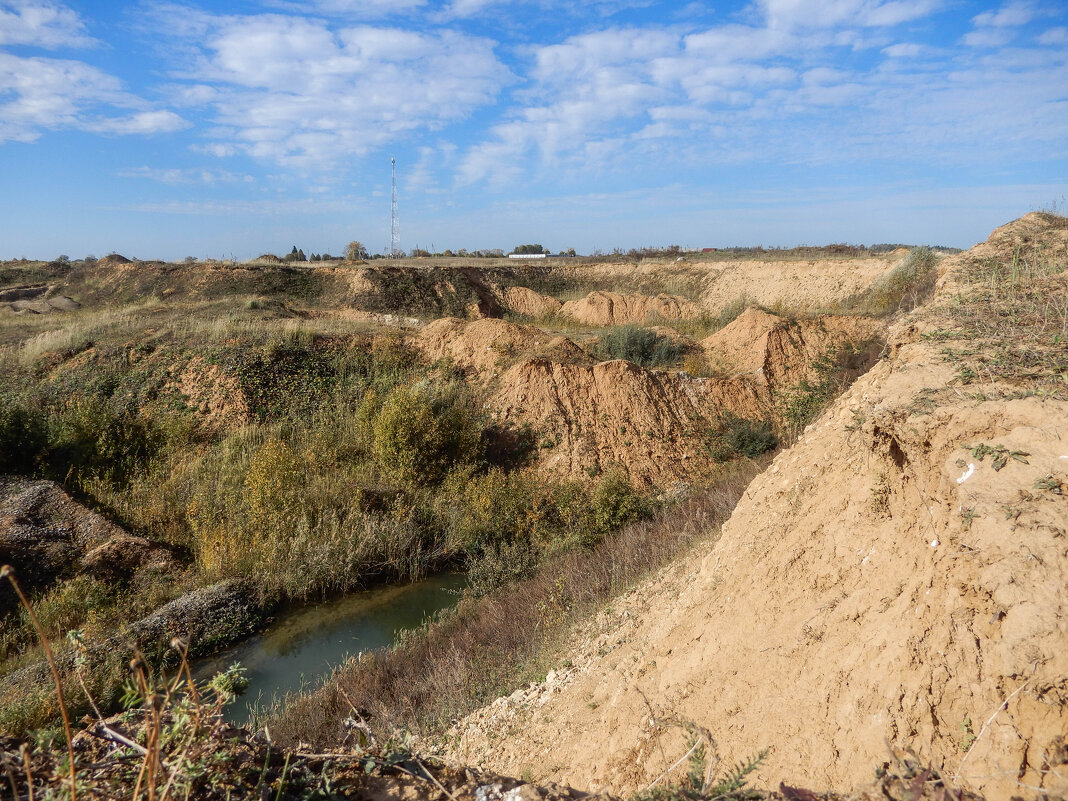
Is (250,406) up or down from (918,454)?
down

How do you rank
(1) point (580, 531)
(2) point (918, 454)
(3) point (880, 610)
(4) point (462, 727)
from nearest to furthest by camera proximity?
(3) point (880, 610), (2) point (918, 454), (4) point (462, 727), (1) point (580, 531)

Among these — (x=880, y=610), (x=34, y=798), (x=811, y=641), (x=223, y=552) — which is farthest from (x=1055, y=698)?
(x=223, y=552)

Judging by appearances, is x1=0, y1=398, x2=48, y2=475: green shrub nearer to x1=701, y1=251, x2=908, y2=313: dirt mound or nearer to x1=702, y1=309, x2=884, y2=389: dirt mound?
x1=702, y1=309, x2=884, y2=389: dirt mound

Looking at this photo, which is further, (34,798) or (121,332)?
(121,332)

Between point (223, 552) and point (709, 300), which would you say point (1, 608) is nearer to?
point (223, 552)

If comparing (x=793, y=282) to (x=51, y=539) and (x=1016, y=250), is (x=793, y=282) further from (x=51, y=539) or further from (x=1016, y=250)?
(x=51, y=539)

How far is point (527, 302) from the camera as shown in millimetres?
31297

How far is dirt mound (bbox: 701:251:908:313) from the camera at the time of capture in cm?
2573

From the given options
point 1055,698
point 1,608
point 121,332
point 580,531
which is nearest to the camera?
point 1055,698

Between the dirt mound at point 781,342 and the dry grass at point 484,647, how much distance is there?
26.9 ft

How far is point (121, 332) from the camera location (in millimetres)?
17391

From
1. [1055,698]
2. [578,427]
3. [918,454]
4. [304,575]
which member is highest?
[918,454]

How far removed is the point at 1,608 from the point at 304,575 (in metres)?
4.06

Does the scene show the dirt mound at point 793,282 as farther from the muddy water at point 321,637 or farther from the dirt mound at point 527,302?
the muddy water at point 321,637
